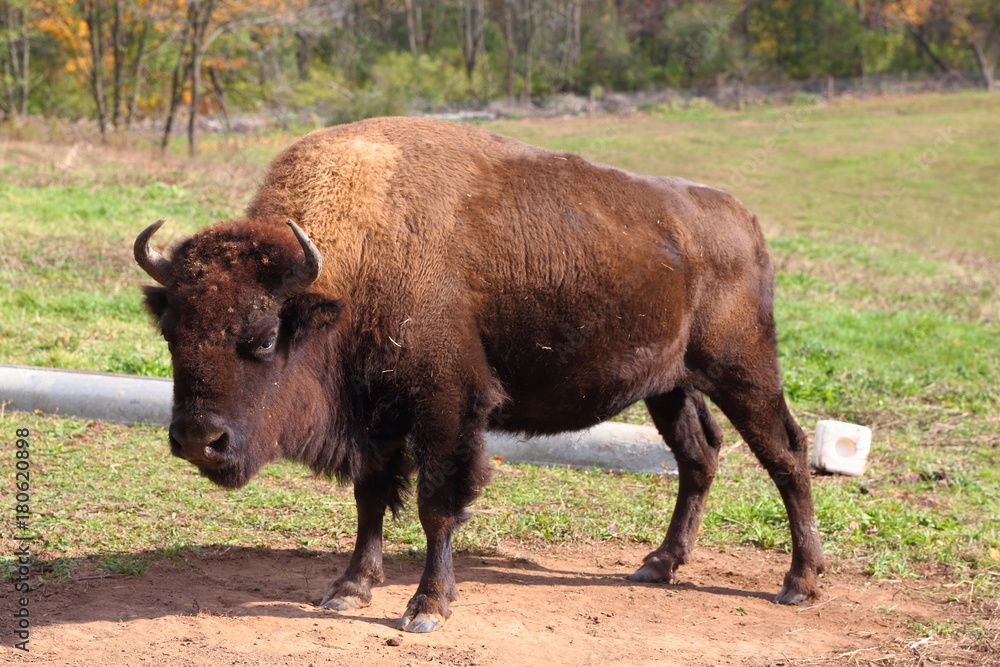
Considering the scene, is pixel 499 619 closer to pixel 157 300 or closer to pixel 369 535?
pixel 369 535

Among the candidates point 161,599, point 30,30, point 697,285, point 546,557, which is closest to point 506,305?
point 697,285

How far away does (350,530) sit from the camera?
6.42 meters

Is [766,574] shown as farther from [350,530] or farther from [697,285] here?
[350,530]

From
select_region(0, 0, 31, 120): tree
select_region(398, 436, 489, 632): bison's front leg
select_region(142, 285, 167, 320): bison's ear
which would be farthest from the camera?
select_region(0, 0, 31, 120): tree

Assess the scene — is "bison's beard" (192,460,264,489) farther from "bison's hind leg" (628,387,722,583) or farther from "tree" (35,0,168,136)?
"tree" (35,0,168,136)

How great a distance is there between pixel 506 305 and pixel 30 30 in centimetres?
2848

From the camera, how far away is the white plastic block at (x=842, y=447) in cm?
779

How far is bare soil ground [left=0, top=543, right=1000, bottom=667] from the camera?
4.49m

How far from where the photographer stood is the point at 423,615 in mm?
4973

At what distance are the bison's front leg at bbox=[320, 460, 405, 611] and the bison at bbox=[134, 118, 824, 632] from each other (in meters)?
0.01

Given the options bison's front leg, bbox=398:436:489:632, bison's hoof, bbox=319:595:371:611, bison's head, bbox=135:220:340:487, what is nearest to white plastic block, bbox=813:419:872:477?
bison's front leg, bbox=398:436:489:632

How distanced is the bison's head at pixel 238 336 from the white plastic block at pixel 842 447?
4689 mm

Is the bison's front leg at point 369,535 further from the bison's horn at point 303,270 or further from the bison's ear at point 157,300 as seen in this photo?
the bison's ear at point 157,300

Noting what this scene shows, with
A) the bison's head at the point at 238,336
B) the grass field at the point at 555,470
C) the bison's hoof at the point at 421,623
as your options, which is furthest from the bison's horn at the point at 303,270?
the grass field at the point at 555,470
